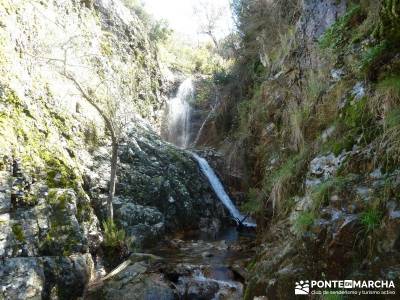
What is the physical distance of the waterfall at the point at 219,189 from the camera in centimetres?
1043

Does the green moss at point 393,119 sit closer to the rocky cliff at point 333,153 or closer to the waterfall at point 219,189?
the rocky cliff at point 333,153

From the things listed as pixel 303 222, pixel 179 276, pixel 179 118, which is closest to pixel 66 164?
pixel 179 276

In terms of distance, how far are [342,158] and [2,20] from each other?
21.2 feet

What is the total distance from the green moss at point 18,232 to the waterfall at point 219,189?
6138mm

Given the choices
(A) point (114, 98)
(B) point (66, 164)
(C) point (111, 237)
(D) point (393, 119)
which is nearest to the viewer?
(D) point (393, 119)

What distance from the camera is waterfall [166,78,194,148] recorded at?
15884mm

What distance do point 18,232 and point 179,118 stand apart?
1167cm

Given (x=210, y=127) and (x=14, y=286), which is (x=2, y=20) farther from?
(x=210, y=127)

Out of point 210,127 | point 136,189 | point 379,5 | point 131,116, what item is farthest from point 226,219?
point 379,5

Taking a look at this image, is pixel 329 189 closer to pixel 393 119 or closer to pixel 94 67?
pixel 393 119

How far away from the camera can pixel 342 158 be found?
4320 millimetres

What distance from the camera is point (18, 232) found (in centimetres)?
515

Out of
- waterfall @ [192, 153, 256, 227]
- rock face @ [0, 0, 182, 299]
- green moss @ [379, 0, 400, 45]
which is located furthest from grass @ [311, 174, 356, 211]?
waterfall @ [192, 153, 256, 227]

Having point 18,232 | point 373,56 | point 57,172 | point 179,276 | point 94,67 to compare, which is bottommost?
point 179,276
